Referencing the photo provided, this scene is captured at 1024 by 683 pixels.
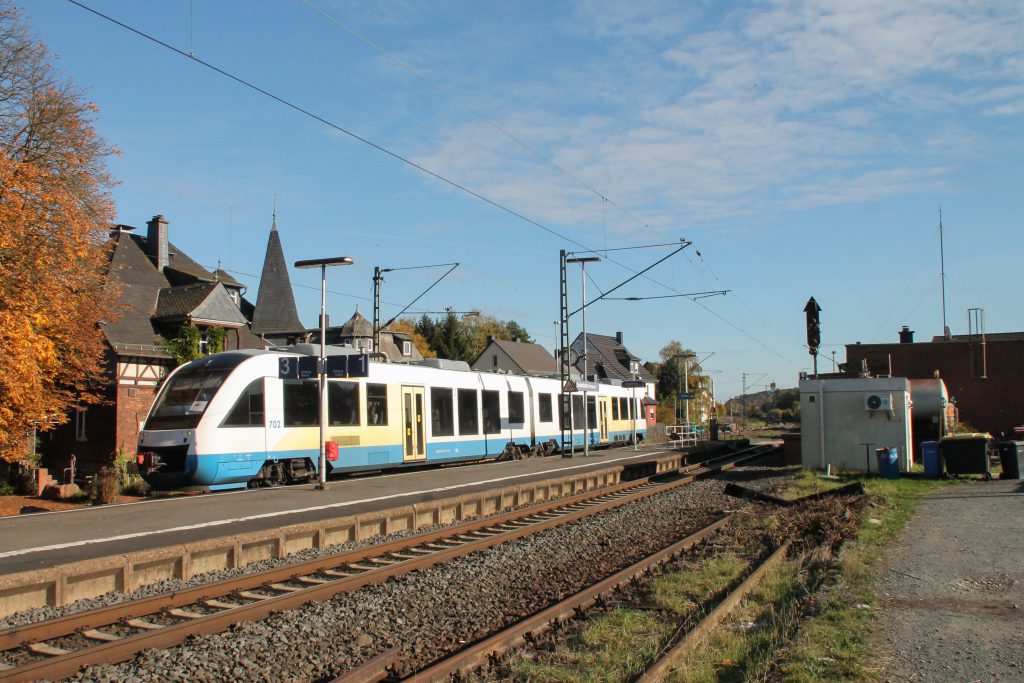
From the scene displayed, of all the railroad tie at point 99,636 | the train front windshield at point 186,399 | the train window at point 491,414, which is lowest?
the railroad tie at point 99,636

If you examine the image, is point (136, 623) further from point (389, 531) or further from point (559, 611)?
point (389, 531)

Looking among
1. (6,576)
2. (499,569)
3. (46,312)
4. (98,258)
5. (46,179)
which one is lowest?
(499,569)

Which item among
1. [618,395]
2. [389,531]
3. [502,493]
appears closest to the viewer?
[389,531]

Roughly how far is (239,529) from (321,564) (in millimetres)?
2146

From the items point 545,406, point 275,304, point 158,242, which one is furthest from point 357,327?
point 545,406

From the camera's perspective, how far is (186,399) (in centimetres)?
1605

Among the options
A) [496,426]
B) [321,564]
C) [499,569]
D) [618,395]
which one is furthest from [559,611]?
[618,395]

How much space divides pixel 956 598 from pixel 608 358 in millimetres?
75980

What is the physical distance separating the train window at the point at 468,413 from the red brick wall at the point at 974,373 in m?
35.9

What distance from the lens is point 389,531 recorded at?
12734mm

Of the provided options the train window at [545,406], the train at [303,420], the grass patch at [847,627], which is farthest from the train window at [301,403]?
the train window at [545,406]

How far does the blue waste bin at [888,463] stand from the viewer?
22.0 meters

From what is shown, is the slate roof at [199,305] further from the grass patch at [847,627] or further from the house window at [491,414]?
the grass patch at [847,627]

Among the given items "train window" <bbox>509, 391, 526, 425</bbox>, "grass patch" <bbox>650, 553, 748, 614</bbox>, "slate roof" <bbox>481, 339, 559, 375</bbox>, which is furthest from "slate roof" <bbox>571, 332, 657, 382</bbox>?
"grass patch" <bbox>650, 553, 748, 614</bbox>
